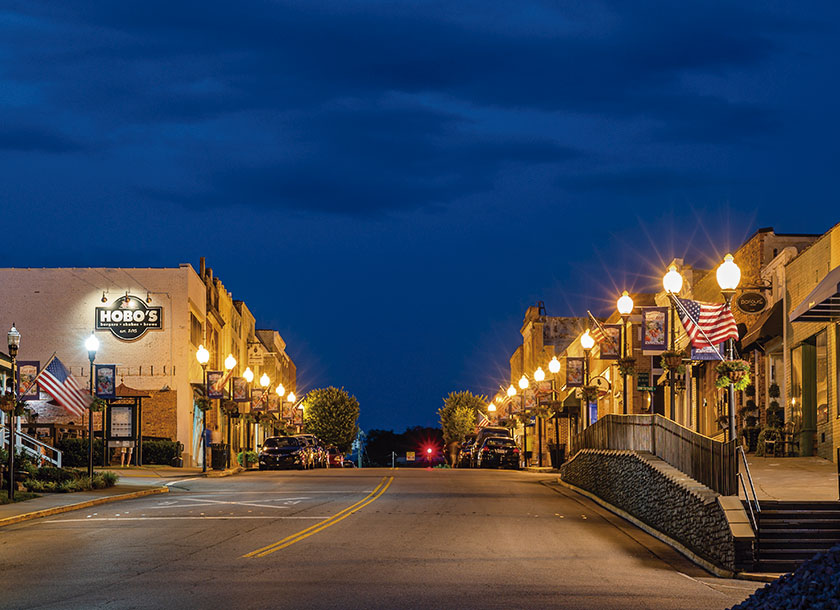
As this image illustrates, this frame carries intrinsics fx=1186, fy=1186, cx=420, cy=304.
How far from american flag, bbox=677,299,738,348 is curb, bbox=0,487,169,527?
48.4ft

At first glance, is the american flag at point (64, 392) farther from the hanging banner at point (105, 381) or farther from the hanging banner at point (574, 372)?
the hanging banner at point (574, 372)

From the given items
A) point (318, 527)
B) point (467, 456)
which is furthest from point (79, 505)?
point (467, 456)

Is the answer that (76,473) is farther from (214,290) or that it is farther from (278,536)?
(214,290)

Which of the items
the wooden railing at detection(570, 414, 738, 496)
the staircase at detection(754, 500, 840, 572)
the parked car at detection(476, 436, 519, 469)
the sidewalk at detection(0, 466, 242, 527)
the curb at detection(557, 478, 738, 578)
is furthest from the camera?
the parked car at detection(476, 436, 519, 469)

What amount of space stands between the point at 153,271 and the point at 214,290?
12.5 metres

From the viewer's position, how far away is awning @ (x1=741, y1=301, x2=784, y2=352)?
35.5 m

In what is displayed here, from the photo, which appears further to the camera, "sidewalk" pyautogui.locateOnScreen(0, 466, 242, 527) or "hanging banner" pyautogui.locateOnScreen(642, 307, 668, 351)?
"hanging banner" pyautogui.locateOnScreen(642, 307, 668, 351)

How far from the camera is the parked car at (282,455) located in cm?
5525

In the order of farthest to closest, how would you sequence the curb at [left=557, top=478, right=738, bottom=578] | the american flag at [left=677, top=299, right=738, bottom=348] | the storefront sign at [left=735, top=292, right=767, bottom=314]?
the storefront sign at [left=735, top=292, right=767, bottom=314] → the american flag at [left=677, top=299, right=738, bottom=348] → the curb at [left=557, top=478, right=738, bottom=578]

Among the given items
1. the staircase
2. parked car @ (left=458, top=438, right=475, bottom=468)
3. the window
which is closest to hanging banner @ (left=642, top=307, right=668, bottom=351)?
the staircase

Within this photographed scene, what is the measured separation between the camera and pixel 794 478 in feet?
82.1

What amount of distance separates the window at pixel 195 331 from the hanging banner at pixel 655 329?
37092mm

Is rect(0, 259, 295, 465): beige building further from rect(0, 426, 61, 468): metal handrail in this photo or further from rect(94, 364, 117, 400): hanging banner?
rect(0, 426, 61, 468): metal handrail

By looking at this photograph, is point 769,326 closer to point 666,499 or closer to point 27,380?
point 666,499
